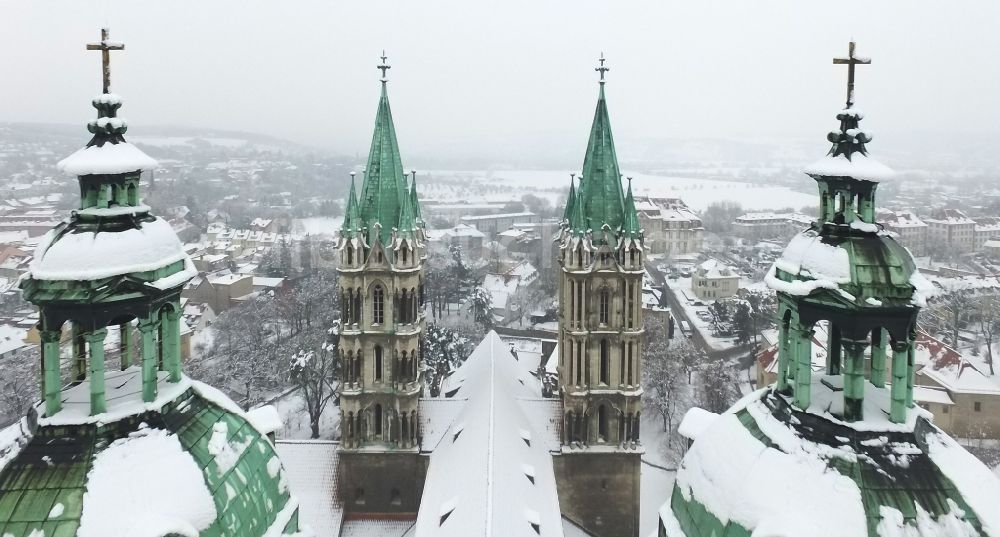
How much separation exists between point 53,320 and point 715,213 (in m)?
109

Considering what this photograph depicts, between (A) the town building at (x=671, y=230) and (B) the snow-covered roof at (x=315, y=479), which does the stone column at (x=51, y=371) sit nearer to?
(B) the snow-covered roof at (x=315, y=479)

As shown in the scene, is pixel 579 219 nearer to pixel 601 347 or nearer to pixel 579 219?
pixel 579 219

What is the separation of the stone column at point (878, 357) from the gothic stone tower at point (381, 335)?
16022mm

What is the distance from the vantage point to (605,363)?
26031 mm

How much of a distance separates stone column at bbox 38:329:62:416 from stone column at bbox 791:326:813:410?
1104 centimetres

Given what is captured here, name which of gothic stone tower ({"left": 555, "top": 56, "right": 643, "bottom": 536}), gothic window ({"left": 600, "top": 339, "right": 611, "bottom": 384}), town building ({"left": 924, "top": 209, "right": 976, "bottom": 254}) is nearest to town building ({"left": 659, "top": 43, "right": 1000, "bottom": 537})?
gothic stone tower ({"left": 555, "top": 56, "right": 643, "bottom": 536})

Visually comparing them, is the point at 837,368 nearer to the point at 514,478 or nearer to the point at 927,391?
the point at 514,478

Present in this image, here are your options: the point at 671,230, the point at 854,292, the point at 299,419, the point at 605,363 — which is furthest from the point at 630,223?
the point at 671,230

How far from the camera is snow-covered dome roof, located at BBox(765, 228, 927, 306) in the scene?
10.3 meters

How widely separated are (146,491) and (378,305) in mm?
16216

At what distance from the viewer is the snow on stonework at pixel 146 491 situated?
9156 mm

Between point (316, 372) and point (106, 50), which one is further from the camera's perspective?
point (316, 372)

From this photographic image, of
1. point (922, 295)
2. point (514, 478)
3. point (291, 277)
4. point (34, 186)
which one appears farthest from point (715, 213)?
point (922, 295)

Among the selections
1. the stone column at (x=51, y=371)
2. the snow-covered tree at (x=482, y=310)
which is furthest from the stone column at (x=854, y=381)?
the snow-covered tree at (x=482, y=310)
